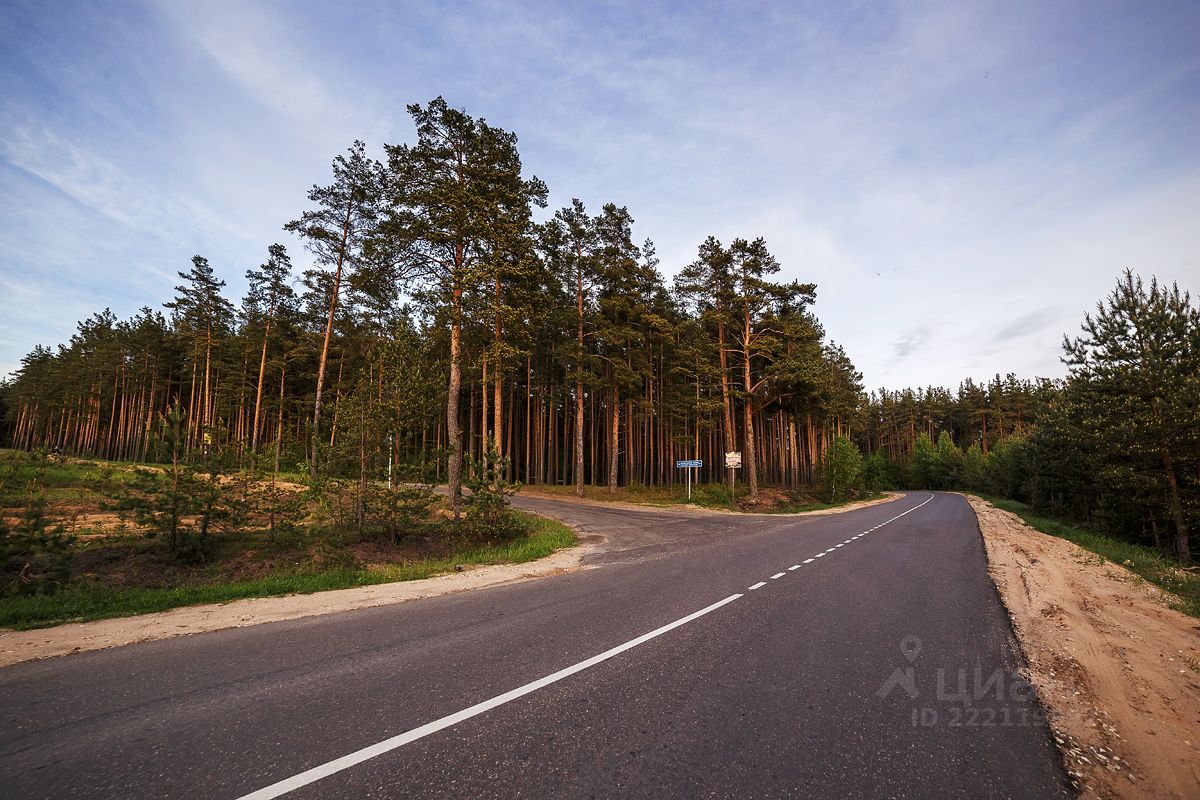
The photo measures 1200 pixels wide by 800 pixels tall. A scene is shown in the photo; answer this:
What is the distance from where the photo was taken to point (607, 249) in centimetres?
3089

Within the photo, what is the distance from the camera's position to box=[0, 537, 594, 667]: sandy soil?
5.45 m

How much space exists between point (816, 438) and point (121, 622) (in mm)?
68215

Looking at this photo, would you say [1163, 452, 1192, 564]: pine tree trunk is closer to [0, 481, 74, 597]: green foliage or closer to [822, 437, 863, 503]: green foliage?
[822, 437, 863, 503]: green foliage

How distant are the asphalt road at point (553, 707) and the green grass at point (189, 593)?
234 cm

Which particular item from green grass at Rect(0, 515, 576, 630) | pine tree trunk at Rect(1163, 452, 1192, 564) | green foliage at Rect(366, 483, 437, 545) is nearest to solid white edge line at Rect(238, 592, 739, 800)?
green grass at Rect(0, 515, 576, 630)

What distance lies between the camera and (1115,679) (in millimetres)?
4812

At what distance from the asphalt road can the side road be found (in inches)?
21.6

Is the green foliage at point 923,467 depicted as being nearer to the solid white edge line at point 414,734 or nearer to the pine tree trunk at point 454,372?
the pine tree trunk at point 454,372

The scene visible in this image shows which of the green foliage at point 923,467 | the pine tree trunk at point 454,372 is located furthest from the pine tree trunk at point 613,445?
the green foliage at point 923,467

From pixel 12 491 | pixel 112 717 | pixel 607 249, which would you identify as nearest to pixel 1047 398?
pixel 607 249

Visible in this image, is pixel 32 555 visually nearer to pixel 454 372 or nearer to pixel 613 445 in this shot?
pixel 454 372

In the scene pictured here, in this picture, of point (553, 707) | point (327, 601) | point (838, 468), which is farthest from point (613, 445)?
point (553, 707)

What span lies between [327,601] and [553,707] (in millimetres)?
5738

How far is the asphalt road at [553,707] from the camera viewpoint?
2861mm
